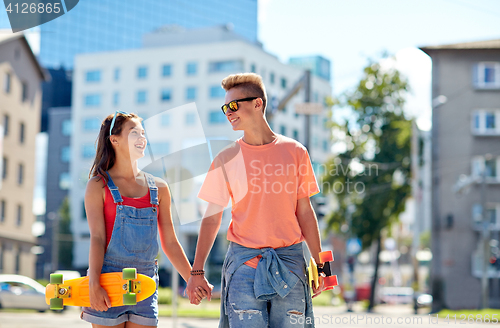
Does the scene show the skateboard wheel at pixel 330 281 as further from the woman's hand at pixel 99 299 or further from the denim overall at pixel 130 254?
the woman's hand at pixel 99 299

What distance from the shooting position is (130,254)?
3.33 meters

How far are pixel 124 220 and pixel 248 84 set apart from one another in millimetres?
1059

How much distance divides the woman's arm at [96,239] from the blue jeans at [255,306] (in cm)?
67

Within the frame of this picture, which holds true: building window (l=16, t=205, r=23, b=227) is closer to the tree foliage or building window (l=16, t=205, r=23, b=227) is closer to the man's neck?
the tree foliage

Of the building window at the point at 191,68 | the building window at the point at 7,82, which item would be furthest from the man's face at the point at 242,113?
the building window at the point at 191,68

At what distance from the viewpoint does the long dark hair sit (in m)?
3.50

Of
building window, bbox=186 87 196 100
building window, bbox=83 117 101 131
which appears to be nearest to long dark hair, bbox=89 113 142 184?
building window, bbox=186 87 196 100

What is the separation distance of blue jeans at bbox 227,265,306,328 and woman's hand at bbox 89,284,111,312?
658 mm

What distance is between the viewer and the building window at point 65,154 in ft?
250

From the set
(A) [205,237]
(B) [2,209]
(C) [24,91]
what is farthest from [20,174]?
(A) [205,237]

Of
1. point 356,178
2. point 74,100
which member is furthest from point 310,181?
point 74,100

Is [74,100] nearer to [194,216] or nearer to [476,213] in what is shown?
[476,213]

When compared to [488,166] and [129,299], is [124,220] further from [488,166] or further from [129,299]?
[488,166]

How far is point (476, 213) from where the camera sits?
101 ft
